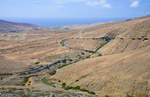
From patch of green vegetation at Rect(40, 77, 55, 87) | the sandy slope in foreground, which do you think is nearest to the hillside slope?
the sandy slope in foreground

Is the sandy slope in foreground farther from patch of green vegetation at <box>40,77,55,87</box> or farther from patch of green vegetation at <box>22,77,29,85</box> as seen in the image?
patch of green vegetation at <box>22,77,29,85</box>

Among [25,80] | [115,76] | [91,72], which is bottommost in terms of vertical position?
[25,80]

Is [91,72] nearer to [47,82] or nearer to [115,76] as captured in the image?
[115,76]

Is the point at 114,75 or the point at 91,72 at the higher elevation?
the point at 114,75

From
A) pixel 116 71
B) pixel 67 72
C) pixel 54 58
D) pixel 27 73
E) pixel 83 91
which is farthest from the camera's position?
pixel 54 58

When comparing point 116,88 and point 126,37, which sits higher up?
point 126,37

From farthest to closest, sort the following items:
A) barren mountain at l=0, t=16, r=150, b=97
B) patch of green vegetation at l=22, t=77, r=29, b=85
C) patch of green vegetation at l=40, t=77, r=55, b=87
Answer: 1. patch of green vegetation at l=22, t=77, r=29, b=85
2. patch of green vegetation at l=40, t=77, r=55, b=87
3. barren mountain at l=0, t=16, r=150, b=97

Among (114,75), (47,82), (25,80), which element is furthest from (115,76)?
(25,80)

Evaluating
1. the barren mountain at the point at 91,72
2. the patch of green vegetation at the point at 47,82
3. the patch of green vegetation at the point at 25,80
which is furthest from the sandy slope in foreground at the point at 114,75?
A: the patch of green vegetation at the point at 25,80

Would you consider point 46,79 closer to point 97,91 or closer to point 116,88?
point 97,91

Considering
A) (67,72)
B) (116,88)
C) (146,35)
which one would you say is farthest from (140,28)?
(116,88)

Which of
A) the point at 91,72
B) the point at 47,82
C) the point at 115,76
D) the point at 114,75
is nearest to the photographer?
the point at 115,76
